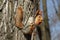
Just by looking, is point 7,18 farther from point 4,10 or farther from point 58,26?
point 58,26

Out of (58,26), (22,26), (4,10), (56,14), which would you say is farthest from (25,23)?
(58,26)

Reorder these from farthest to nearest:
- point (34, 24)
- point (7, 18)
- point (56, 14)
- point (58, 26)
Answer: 1. point (58, 26)
2. point (56, 14)
3. point (7, 18)
4. point (34, 24)

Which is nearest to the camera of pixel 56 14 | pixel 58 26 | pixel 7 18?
pixel 7 18

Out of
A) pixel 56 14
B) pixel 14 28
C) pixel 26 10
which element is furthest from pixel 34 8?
pixel 56 14

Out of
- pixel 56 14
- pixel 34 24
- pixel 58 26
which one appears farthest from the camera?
pixel 58 26

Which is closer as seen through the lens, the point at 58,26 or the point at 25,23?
the point at 25,23

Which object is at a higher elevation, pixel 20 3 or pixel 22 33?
pixel 20 3

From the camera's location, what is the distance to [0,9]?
808 mm

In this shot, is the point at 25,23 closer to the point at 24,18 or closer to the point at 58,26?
the point at 24,18

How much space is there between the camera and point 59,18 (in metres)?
2.72

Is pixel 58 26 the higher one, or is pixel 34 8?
pixel 34 8

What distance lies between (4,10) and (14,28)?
0.11 meters

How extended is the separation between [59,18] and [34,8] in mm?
1968

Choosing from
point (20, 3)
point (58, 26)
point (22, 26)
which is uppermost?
point (20, 3)
